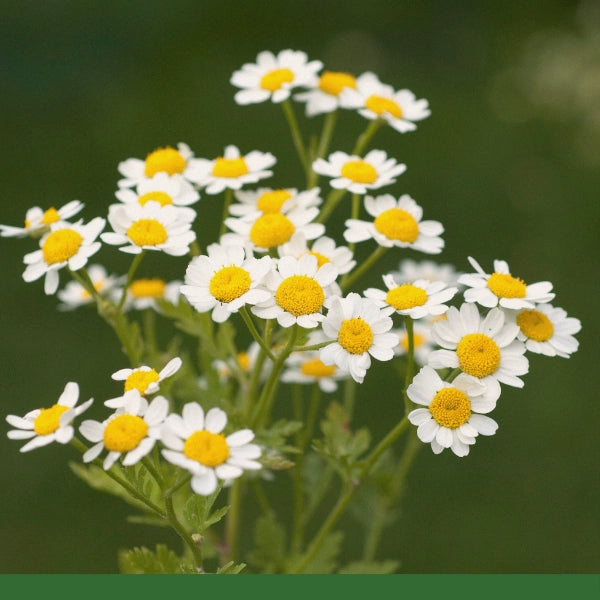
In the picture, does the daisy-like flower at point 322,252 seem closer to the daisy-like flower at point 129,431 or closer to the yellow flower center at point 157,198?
the yellow flower center at point 157,198

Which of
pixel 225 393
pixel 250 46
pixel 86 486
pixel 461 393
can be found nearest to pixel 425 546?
pixel 86 486

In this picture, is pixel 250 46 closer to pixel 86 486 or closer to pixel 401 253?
pixel 401 253

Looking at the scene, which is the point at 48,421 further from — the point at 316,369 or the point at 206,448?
the point at 316,369

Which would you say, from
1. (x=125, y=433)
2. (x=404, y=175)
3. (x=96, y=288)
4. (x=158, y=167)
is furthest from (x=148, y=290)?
(x=404, y=175)

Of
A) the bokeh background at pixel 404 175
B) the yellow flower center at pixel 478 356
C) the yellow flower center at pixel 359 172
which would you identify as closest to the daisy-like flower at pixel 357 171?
the yellow flower center at pixel 359 172

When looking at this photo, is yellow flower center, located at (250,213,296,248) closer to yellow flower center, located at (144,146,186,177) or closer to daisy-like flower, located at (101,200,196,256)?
daisy-like flower, located at (101,200,196,256)

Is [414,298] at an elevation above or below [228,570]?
above
